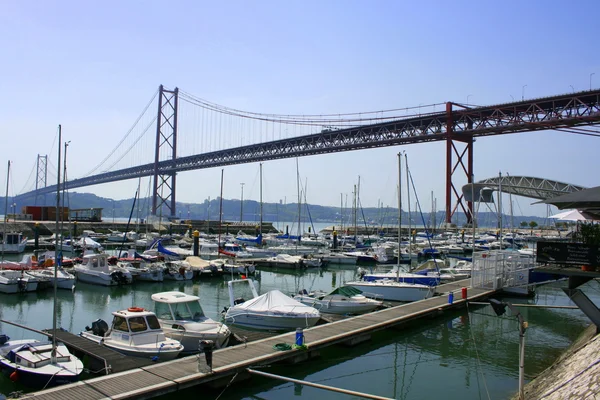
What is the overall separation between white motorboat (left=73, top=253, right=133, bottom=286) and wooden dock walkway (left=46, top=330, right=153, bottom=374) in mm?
14902

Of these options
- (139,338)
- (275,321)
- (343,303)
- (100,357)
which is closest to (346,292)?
(343,303)

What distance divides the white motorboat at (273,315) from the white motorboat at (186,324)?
8.45 ft

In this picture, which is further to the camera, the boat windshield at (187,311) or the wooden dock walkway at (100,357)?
the boat windshield at (187,311)

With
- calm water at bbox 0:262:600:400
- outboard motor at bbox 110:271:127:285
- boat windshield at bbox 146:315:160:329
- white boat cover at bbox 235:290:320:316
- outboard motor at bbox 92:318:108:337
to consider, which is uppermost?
boat windshield at bbox 146:315:160:329

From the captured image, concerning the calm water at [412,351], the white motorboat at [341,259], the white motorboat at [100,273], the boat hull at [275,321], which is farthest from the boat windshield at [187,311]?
the white motorboat at [341,259]

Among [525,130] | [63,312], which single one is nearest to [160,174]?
[525,130]

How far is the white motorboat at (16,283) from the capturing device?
81.6ft

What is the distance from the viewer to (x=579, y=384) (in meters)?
9.27

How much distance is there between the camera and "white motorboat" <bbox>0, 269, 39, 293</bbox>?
24859 millimetres

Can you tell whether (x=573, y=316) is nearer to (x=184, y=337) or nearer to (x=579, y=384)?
(x=579, y=384)

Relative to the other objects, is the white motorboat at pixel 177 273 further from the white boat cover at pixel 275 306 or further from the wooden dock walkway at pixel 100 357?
the wooden dock walkway at pixel 100 357

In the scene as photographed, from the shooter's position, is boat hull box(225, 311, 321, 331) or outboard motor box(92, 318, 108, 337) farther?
boat hull box(225, 311, 321, 331)

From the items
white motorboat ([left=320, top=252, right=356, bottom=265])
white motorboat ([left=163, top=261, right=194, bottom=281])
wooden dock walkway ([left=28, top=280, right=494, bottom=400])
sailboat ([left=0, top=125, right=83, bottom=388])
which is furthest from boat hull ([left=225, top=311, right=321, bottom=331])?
white motorboat ([left=320, top=252, right=356, bottom=265])

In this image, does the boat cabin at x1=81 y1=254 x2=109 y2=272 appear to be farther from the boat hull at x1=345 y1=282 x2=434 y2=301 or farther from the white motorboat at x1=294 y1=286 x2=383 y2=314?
the boat hull at x1=345 y1=282 x2=434 y2=301
